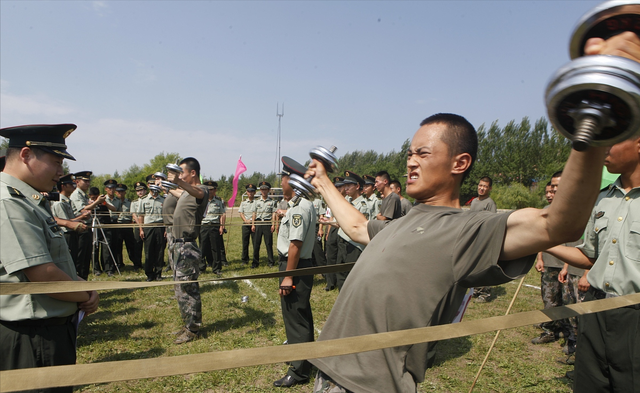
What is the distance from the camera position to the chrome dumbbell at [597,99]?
0.83 meters

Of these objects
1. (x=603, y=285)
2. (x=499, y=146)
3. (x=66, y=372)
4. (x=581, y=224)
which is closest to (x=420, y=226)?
(x=581, y=224)

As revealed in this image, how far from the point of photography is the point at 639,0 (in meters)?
0.99

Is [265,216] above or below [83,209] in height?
below

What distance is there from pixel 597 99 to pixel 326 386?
1.41 meters

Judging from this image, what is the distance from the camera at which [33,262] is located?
214 cm

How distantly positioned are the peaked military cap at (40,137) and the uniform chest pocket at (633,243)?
3.98m

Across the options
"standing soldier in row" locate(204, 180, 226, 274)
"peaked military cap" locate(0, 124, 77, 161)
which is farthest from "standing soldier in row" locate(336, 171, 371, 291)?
"peaked military cap" locate(0, 124, 77, 161)

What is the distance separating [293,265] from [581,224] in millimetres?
3612

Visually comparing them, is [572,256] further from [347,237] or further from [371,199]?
[371,199]

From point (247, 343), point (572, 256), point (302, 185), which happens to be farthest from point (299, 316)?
point (572, 256)

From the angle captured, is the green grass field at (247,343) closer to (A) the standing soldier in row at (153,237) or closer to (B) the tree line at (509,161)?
(A) the standing soldier in row at (153,237)

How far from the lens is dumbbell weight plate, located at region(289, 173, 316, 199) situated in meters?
2.44

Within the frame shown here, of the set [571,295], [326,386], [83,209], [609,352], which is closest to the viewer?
[326,386]

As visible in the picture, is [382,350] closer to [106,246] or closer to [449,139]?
[449,139]
